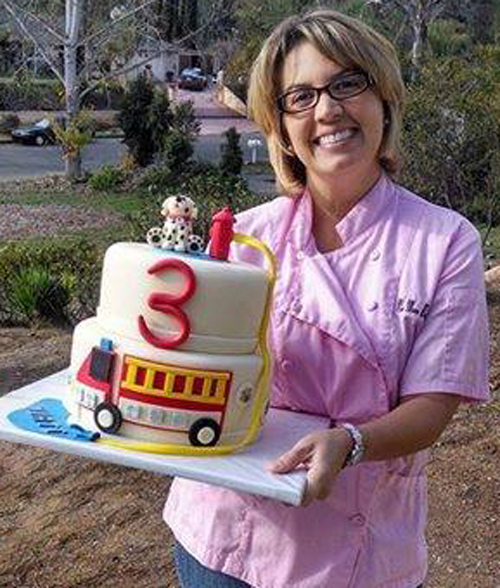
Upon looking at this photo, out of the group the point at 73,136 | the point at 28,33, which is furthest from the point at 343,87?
the point at 28,33

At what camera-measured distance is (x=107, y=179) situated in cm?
1998

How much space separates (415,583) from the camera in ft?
6.00

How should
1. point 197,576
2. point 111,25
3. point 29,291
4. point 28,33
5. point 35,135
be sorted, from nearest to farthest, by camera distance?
point 197,576
point 29,291
point 28,33
point 111,25
point 35,135

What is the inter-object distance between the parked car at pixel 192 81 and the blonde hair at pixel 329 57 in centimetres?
4348

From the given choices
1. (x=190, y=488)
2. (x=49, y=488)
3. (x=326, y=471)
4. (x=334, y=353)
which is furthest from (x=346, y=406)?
(x=49, y=488)

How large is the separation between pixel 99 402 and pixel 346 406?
40 centimetres

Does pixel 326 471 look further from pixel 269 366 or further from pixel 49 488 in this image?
pixel 49 488

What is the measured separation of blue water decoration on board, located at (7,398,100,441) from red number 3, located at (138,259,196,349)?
0.18 metres

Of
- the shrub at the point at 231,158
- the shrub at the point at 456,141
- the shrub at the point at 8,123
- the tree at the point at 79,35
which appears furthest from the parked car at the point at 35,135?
the shrub at the point at 456,141

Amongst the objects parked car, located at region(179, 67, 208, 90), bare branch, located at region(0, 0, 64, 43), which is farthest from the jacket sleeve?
parked car, located at region(179, 67, 208, 90)

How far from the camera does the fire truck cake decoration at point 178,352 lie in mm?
1647

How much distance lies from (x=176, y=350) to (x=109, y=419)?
0.51ft

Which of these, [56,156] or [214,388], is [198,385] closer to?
[214,388]

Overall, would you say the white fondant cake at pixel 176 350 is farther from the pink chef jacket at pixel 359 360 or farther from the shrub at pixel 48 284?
the shrub at pixel 48 284
